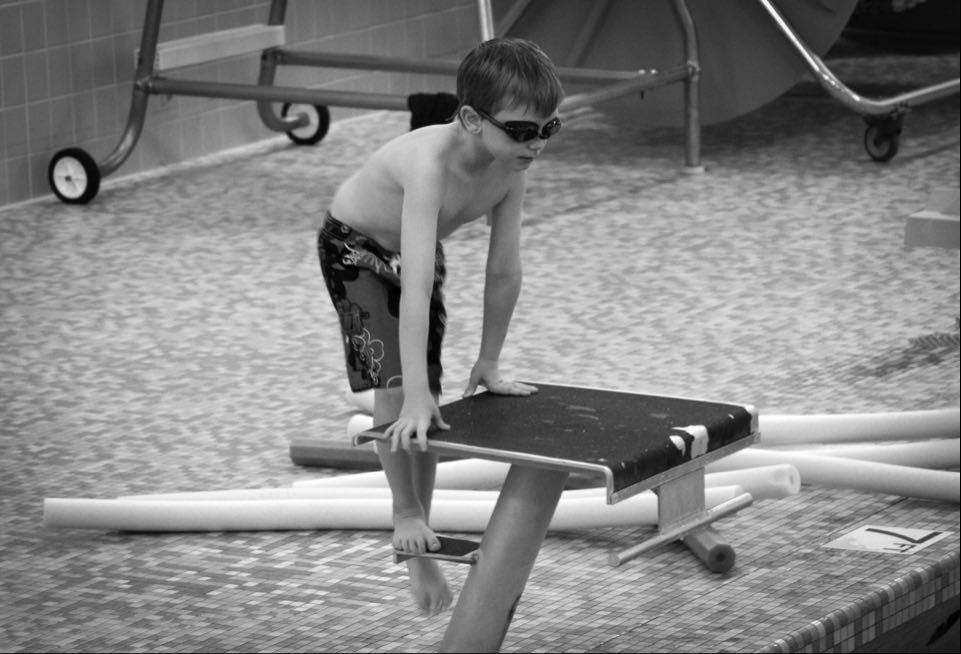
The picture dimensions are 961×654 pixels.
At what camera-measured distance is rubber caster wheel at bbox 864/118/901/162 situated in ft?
17.6

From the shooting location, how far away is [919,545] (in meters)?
2.51

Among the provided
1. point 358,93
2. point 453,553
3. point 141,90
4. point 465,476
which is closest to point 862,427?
point 465,476

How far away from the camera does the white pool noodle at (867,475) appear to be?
8.73 ft

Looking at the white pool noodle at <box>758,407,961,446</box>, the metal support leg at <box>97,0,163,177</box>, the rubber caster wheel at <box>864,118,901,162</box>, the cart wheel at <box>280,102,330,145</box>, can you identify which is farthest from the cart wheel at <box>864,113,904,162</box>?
the white pool noodle at <box>758,407,961,446</box>

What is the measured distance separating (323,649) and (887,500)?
1068 mm

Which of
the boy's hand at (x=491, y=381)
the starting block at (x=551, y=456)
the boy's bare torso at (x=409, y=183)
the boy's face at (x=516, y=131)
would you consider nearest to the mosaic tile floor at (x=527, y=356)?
the starting block at (x=551, y=456)

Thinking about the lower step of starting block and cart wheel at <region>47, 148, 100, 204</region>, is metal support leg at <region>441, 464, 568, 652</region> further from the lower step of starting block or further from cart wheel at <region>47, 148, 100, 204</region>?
cart wheel at <region>47, 148, 100, 204</region>

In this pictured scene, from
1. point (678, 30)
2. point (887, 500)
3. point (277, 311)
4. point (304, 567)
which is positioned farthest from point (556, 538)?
point (678, 30)

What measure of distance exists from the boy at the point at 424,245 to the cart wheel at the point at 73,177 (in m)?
2.88

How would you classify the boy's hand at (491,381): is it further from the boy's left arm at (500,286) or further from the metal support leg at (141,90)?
the metal support leg at (141,90)

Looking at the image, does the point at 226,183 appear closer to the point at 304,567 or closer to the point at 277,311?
the point at 277,311

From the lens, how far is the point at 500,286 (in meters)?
2.07

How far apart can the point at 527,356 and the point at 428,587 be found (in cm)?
144

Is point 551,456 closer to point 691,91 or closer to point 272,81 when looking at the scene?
point 691,91
